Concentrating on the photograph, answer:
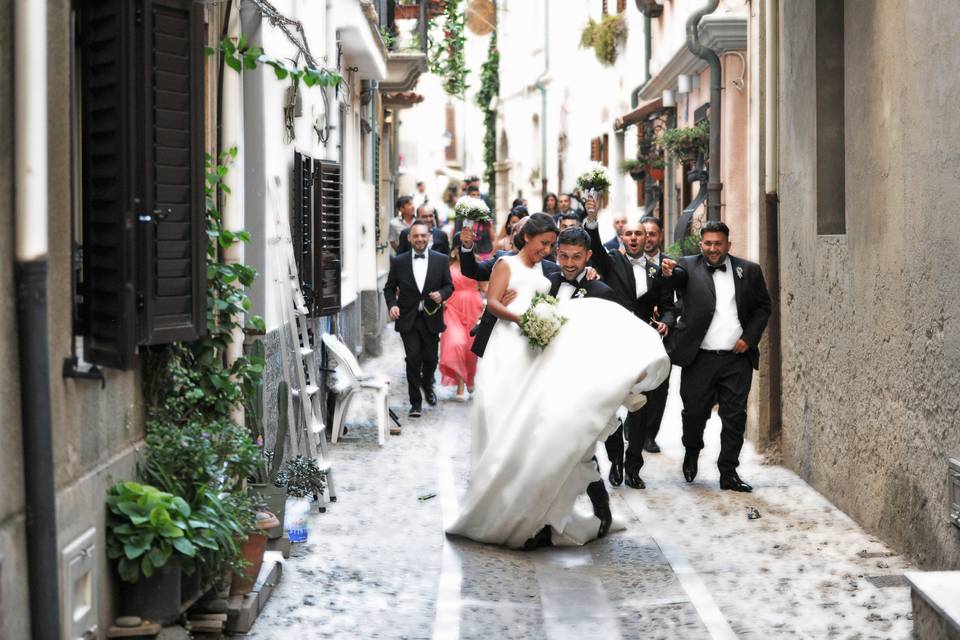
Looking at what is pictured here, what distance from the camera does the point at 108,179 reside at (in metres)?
5.85

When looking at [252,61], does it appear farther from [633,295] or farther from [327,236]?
[327,236]

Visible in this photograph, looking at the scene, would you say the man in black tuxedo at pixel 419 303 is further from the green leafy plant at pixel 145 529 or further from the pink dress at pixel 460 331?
the green leafy plant at pixel 145 529

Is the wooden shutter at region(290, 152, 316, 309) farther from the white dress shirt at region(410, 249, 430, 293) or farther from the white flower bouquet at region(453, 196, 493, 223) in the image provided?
the white dress shirt at region(410, 249, 430, 293)

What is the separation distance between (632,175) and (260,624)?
20034mm

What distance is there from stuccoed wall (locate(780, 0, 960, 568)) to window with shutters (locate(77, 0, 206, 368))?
3.73 metres

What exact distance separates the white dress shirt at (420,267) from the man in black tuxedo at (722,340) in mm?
5227

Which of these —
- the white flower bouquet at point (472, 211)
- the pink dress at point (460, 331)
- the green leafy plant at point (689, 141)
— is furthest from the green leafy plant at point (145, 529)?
the green leafy plant at point (689, 141)

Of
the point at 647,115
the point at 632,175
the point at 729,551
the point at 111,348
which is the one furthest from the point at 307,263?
the point at 632,175

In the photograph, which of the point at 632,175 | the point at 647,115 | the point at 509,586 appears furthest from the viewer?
the point at 632,175

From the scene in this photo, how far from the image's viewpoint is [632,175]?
86.4 feet

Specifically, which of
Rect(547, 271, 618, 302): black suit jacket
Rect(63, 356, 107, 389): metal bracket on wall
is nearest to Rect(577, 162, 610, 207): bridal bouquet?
Rect(547, 271, 618, 302): black suit jacket

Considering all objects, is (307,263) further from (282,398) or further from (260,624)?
(260,624)

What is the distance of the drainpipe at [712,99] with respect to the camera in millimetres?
16688

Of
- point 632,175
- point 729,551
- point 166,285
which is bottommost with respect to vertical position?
point 729,551
